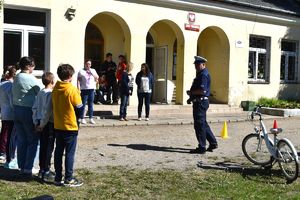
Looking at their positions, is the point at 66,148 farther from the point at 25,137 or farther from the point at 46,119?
the point at 25,137

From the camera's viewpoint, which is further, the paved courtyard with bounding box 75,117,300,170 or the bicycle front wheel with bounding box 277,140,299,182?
the paved courtyard with bounding box 75,117,300,170

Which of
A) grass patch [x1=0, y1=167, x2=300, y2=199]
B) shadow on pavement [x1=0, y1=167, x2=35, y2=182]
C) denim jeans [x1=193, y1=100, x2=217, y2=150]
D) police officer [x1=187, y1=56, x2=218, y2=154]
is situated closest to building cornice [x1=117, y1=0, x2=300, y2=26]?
police officer [x1=187, y1=56, x2=218, y2=154]

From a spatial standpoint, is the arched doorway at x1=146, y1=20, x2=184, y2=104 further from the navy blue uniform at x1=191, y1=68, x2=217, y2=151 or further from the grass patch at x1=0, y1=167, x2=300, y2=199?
the grass patch at x1=0, y1=167, x2=300, y2=199

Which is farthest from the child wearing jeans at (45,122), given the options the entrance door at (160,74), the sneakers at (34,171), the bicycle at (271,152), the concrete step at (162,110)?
the entrance door at (160,74)

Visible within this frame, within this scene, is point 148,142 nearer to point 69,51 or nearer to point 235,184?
point 235,184

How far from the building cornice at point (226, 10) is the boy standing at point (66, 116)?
10.3 metres

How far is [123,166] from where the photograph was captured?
28.9 feet

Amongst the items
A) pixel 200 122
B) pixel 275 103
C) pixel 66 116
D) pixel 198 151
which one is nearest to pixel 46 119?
pixel 66 116

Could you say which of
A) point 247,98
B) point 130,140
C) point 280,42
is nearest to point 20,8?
point 130,140

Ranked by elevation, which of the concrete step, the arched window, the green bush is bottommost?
the concrete step

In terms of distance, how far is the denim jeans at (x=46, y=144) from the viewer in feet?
24.6

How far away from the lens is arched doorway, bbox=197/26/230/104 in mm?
20531

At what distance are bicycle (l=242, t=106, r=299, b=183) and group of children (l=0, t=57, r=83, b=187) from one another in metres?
3.27

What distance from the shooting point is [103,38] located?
18.3 m
